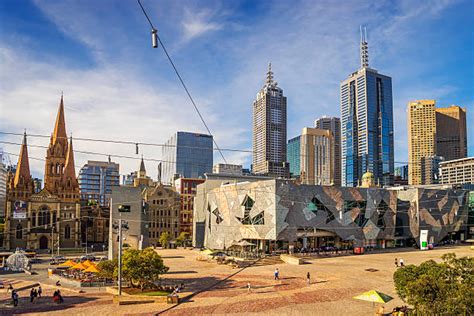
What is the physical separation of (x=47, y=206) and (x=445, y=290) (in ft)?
337

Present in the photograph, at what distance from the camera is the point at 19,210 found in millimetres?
101688

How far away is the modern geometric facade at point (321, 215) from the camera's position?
66.8 meters

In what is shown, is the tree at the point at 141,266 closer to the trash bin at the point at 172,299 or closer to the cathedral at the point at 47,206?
the trash bin at the point at 172,299

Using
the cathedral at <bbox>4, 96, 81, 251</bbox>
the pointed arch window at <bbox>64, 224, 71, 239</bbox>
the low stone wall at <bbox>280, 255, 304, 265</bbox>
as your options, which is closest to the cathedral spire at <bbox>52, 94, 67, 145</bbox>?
the cathedral at <bbox>4, 96, 81, 251</bbox>

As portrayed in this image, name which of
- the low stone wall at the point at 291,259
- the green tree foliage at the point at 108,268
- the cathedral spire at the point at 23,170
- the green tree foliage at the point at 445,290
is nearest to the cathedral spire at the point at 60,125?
the cathedral spire at the point at 23,170

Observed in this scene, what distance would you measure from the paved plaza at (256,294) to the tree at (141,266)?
2544mm

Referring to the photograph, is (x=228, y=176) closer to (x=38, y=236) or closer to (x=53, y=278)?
(x=38, y=236)

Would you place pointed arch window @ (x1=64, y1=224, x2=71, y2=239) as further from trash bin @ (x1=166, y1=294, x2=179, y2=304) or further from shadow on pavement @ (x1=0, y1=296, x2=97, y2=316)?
trash bin @ (x1=166, y1=294, x2=179, y2=304)

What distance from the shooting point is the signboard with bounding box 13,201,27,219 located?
10119 centimetres

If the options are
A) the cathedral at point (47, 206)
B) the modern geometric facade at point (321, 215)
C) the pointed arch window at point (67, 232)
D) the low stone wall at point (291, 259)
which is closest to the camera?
the low stone wall at point (291, 259)

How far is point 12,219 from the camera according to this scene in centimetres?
10112

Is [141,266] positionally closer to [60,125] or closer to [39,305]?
[39,305]

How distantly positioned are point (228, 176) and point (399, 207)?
3874 centimetres

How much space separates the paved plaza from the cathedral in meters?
57.5
